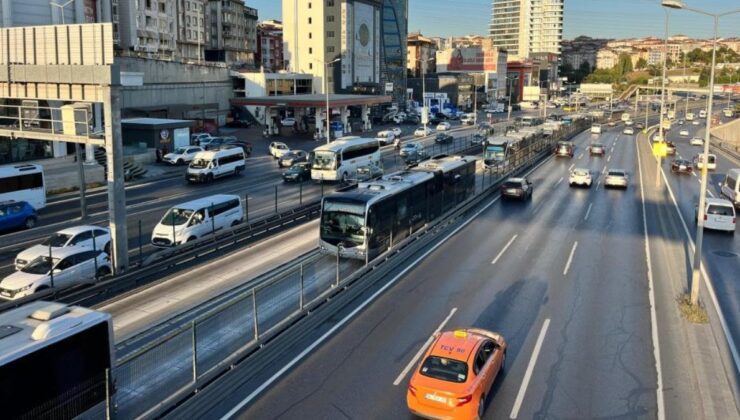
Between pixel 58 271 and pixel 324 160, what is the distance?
24.3 m

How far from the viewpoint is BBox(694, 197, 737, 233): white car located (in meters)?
29.2

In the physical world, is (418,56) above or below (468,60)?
above

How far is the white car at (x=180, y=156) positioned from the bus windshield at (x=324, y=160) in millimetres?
14801

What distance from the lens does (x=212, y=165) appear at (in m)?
44.5

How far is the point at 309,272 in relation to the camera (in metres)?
18.0

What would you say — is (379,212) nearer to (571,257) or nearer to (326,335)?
(326,335)

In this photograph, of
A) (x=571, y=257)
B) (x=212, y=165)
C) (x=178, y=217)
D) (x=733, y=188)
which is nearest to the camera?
(x=571, y=257)

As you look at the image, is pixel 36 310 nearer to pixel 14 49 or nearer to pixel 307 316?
pixel 307 316

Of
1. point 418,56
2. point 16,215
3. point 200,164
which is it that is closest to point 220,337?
→ point 16,215

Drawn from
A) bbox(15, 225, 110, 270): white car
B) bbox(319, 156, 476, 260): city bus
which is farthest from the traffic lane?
bbox(15, 225, 110, 270): white car

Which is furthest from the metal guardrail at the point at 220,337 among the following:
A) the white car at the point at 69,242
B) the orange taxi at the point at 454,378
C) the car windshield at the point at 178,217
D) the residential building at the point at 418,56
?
the residential building at the point at 418,56

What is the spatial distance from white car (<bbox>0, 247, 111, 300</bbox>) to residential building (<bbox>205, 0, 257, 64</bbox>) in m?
118

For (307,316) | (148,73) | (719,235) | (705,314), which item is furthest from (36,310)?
(148,73)

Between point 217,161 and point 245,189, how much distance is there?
487cm
